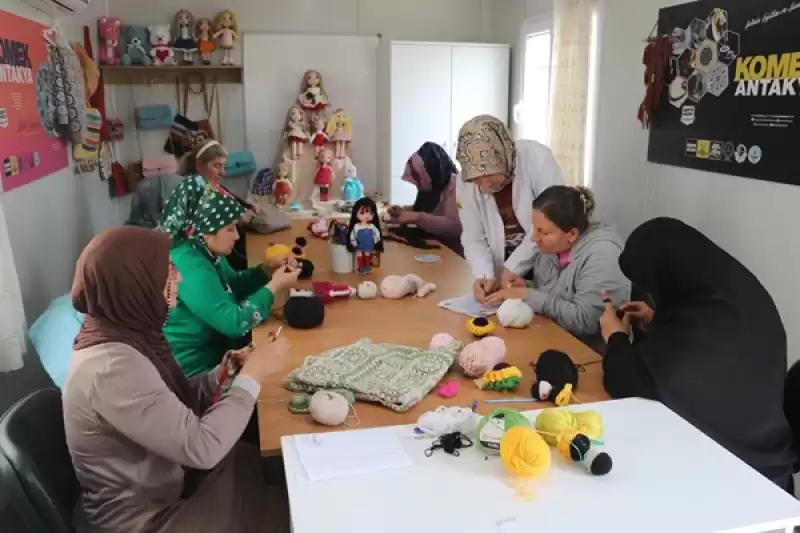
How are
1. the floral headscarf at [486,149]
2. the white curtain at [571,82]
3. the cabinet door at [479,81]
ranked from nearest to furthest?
the floral headscarf at [486,149] → the white curtain at [571,82] → the cabinet door at [479,81]

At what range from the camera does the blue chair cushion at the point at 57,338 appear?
190cm

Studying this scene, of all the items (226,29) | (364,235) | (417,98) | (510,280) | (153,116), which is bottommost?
(510,280)

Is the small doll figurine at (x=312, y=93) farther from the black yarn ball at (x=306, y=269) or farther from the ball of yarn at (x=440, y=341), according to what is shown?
the ball of yarn at (x=440, y=341)

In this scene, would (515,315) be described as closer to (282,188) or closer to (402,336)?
(402,336)

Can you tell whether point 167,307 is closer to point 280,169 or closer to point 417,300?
point 417,300

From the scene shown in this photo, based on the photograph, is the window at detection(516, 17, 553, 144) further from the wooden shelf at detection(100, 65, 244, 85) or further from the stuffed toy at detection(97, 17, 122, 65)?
the stuffed toy at detection(97, 17, 122, 65)

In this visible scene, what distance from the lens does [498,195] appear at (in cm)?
279

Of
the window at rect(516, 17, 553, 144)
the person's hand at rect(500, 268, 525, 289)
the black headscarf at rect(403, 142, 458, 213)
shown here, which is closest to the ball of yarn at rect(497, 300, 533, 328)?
the person's hand at rect(500, 268, 525, 289)

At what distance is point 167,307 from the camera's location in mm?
1549

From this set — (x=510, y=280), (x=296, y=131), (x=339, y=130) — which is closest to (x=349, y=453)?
(x=510, y=280)

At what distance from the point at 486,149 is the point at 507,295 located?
1.98 ft

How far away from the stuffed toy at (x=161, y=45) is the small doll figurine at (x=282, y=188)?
108 cm

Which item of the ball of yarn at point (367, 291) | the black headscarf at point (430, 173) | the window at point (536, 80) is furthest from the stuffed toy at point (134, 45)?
the ball of yarn at point (367, 291)

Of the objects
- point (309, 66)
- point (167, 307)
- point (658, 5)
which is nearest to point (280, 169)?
point (309, 66)
